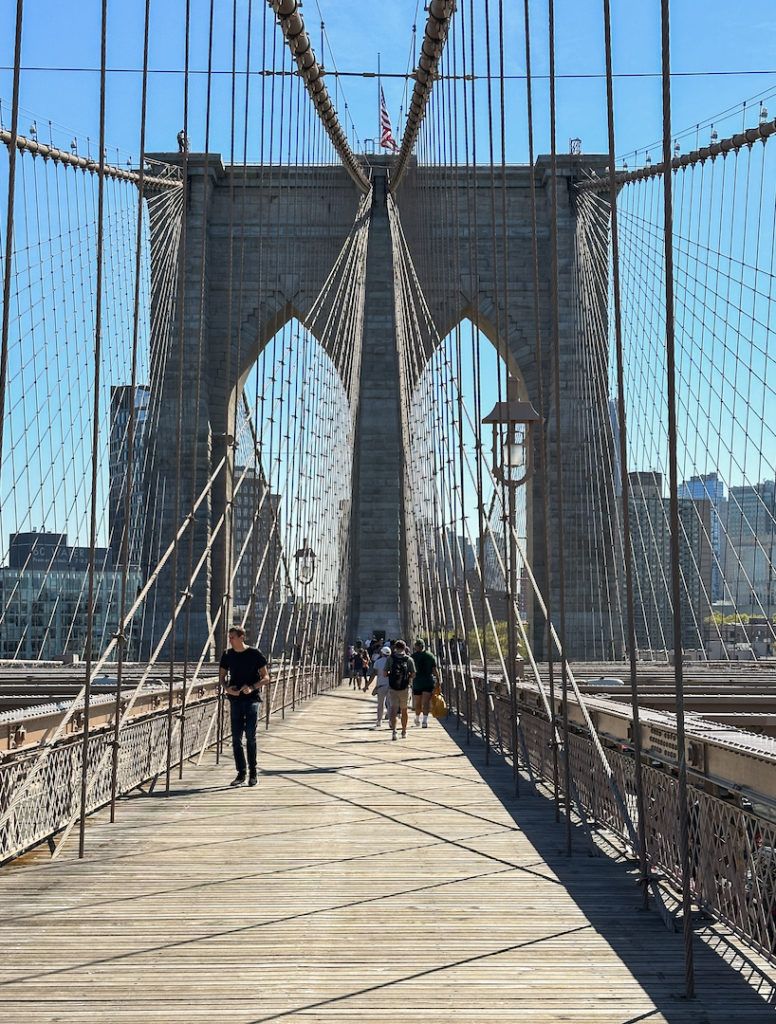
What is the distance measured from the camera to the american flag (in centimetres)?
3050

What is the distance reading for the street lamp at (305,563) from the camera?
18559 millimetres

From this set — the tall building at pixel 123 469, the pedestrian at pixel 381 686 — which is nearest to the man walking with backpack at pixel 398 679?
the pedestrian at pixel 381 686

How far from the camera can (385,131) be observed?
1242 inches

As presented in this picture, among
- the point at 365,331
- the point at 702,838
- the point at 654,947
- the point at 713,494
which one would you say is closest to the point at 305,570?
the point at 365,331

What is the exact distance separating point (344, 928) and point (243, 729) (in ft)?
12.5

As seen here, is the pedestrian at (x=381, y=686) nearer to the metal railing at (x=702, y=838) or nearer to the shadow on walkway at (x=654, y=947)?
the metal railing at (x=702, y=838)

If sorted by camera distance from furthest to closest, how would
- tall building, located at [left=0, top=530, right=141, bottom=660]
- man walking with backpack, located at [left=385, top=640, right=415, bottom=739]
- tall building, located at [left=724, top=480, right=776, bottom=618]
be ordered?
tall building, located at [left=0, top=530, right=141, bottom=660] → tall building, located at [left=724, top=480, right=776, bottom=618] → man walking with backpack, located at [left=385, top=640, right=415, bottom=739]

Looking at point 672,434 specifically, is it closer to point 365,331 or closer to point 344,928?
point 344,928

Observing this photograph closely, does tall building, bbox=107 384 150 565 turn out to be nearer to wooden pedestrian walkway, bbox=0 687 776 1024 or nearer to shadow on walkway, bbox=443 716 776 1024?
wooden pedestrian walkway, bbox=0 687 776 1024

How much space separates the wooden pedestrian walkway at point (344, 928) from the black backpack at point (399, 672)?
4571 millimetres

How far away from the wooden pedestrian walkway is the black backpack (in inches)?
180

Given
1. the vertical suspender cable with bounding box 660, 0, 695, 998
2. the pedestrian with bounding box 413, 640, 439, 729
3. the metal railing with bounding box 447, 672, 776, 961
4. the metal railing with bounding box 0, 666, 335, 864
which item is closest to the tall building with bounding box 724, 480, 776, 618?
the pedestrian with bounding box 413, 640, 439, 729

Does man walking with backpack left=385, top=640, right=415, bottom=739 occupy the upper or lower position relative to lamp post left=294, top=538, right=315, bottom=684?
lower

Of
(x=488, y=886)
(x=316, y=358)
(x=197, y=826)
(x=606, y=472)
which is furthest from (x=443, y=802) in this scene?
(x=606, y=472)
